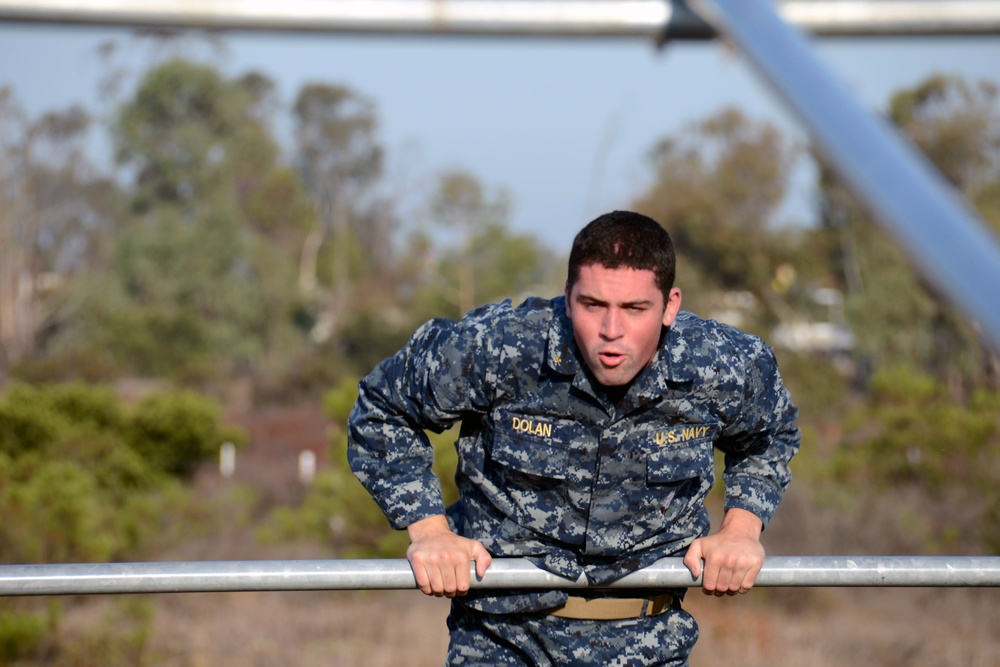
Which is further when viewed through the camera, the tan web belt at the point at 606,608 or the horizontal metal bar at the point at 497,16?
the tan web belt at the point at 606,608

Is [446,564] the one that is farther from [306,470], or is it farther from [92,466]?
[306,470]

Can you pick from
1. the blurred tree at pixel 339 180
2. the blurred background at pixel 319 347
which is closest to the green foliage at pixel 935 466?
the blurred background at pixel 319 347

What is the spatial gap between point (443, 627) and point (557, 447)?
21.2 feet

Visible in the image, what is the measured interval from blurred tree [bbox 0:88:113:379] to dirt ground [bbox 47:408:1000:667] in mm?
16437

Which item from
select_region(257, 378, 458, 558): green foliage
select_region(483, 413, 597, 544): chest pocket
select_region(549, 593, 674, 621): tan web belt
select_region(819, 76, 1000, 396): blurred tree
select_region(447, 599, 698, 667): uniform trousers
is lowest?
select_region(257, 378, 458, 558): green foliage

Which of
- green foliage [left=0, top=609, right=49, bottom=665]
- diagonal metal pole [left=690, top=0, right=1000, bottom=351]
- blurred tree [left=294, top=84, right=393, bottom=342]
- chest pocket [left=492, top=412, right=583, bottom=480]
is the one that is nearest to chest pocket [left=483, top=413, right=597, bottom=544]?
chest pocket [left=492, top=412, right=583, bottom=480]

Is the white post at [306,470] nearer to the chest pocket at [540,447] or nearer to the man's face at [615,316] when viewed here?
the chest pocket at [540,447]

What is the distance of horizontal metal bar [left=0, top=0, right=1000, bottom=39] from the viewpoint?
0.92 meters

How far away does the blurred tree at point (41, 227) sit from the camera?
24938mm

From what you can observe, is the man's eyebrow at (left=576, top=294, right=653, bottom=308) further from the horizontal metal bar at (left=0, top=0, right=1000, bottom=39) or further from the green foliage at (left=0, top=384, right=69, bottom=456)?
the green foliage at (left=0, top=384, right=69, bottom=456)

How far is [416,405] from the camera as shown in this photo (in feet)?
7.16

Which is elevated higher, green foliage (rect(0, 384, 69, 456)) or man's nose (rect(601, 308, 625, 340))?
→ man's nose (rect(601, 308, 625, 340))

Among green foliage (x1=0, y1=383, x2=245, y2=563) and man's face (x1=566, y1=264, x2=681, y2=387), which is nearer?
man's face (x1=566, y1=264, x2=681, y2=387)

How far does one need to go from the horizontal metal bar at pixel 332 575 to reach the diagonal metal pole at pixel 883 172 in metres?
1.23
